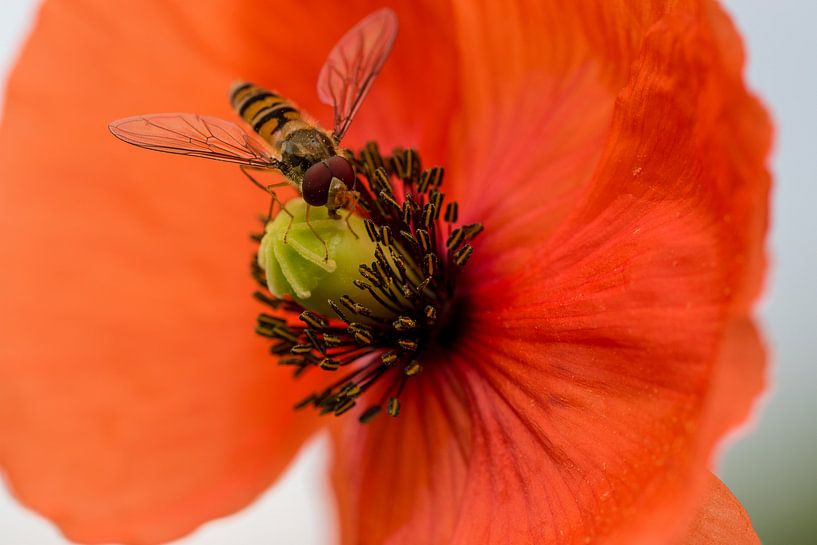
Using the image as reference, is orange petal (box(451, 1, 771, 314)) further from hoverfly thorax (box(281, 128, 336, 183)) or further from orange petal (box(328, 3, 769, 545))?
hoverfly thorax (box(281, 128, 336, 183))

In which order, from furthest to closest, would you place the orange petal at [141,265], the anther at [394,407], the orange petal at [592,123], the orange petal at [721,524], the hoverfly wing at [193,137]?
the orange petal at [141,265], the anther at [394,407], the hoverfly wing at [193,137], the orange petal at [721,524], the orange petal at [592,123]

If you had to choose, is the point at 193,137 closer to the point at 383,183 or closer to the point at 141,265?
the point at 383,183

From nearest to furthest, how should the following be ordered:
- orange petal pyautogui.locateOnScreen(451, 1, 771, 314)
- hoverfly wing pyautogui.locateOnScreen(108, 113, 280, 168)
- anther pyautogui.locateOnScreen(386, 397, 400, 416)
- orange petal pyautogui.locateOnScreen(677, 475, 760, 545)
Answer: orange petal pyautogui.locateOnScreen(451, 1, 771, 314), orange petal pyautogui.locateOnScreen(677, 475, 760, 545), hoverfly wing pyautogui.locateOnScreen(108, 113, 280, 168), anther pyautogui.locateOnScreen(386, 397, 400, 416)

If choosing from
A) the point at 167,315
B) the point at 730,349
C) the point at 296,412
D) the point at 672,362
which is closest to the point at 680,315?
the point at 672,362

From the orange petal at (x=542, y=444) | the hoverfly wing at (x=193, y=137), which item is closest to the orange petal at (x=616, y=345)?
the orange petal at (x=542, y=444)

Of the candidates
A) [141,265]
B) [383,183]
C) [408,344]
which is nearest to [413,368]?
[408,344]

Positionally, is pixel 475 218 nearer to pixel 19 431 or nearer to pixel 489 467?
pixel 489 467

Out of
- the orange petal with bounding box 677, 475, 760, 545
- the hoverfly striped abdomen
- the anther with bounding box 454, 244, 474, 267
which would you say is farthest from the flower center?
the orange petal with bounding box 677, 475, 760, 545

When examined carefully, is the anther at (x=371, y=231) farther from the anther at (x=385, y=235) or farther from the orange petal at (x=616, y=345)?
the orange petal at (x=616, y=345)
